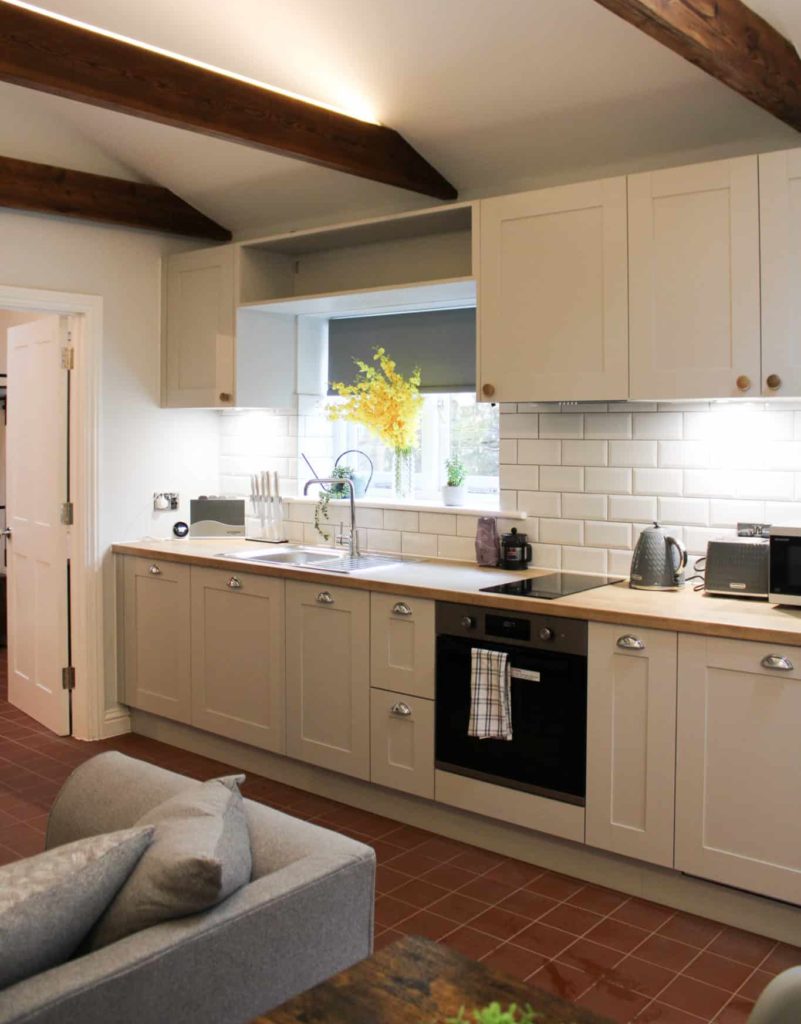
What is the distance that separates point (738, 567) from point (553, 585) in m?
0.67

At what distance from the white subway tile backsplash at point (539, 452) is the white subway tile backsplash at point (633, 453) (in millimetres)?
247

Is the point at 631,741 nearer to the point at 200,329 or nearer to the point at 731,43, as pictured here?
the point at 731,43

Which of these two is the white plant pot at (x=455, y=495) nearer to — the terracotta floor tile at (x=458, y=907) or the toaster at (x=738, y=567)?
the toaster at (x=738, y=567)

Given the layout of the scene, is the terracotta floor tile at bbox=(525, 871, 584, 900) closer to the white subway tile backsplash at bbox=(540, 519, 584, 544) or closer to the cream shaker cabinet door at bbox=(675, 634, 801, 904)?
the cream shaker cabinet door at bbox=(675, 634, 801, 904)

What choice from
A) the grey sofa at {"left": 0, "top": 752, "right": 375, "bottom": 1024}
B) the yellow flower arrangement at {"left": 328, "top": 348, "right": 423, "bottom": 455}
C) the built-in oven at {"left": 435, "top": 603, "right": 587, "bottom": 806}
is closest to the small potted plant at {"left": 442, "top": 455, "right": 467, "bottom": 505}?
the yellow flower arrangement at {"left": 328, "top": 348, "right": 423, "bottom": 455}

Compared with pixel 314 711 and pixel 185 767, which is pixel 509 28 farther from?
pixel 185 767

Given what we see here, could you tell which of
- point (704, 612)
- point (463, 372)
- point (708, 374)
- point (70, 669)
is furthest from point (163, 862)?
point (70, 669)

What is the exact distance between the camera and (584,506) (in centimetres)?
407

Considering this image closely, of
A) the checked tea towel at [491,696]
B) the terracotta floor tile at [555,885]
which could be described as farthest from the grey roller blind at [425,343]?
the terracotta floor tile at [555,885]

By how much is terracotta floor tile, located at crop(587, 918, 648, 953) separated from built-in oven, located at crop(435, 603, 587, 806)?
390mm

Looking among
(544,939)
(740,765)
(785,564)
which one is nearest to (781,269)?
(785,564)

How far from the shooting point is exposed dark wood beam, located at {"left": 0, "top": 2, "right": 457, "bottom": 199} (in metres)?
3.29

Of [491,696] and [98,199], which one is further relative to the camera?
[98,199]

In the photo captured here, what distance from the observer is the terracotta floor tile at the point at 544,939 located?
9.80 ft
